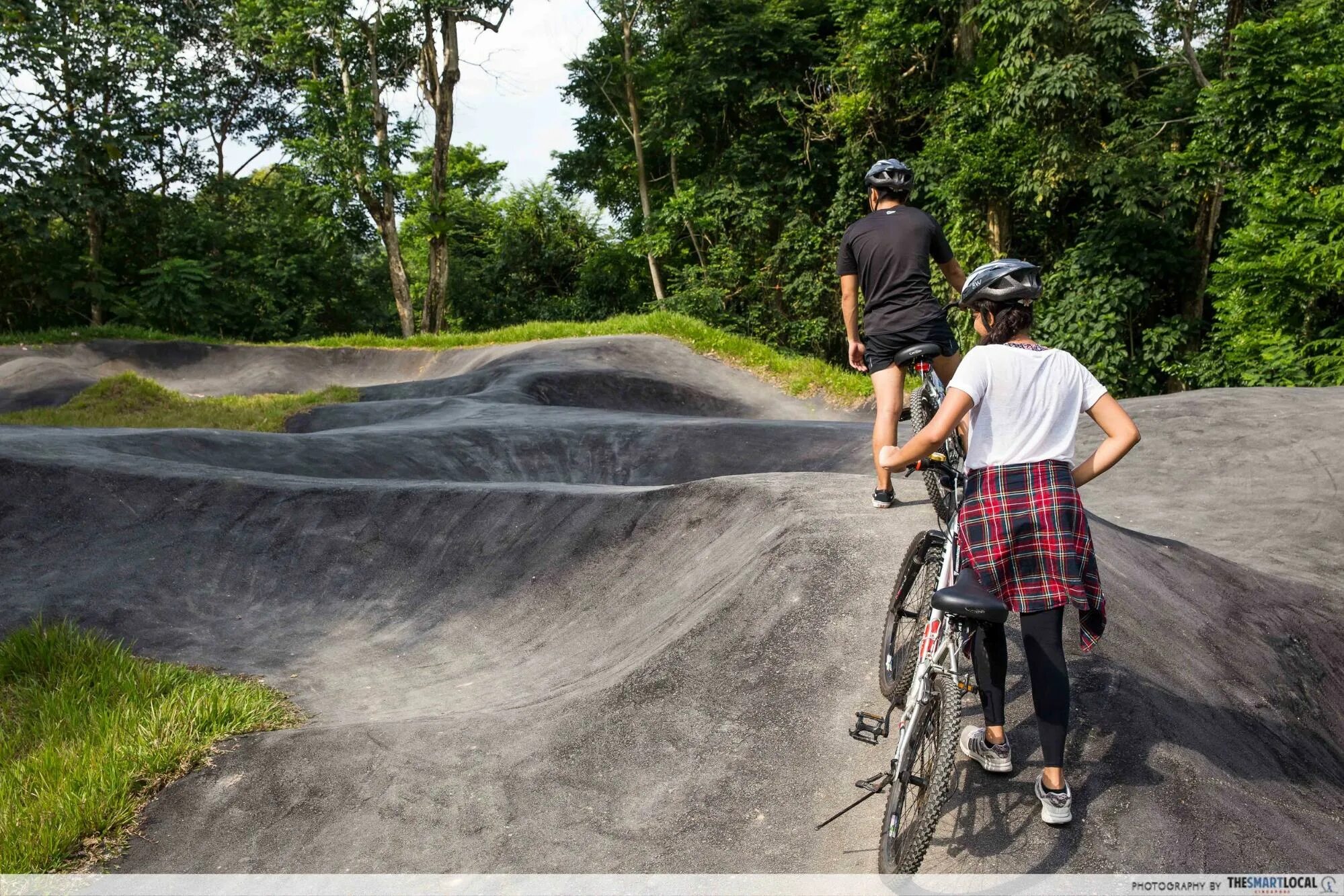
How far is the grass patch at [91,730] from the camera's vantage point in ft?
13.3

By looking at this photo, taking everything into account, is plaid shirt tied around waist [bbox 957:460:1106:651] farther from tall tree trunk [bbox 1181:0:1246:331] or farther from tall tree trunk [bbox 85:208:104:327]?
tall tree trunk [bbox 85:208:104:327]

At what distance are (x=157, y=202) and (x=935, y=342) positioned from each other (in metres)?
33.0

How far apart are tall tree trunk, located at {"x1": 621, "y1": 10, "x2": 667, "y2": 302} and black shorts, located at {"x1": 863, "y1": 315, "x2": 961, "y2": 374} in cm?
2640

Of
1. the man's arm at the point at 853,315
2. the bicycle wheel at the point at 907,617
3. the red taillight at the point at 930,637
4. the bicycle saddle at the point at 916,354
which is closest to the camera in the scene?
the red taillight at the point at 930,637

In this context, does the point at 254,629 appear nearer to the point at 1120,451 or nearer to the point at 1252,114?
the point at 1120,451

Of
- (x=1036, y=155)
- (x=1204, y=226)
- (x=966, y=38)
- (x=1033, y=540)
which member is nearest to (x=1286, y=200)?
(x=1204, y=226)

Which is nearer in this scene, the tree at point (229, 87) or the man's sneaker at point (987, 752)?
the man's sneaker at point (987, 752)

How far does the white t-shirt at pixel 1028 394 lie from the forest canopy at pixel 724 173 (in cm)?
1519

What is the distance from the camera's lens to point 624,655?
5.85 meters

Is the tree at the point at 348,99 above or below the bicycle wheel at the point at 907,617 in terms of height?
above

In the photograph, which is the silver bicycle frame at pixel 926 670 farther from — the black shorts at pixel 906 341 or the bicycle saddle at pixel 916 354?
the black shorts at pixel 906 341

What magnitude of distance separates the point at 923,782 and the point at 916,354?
6.93ft

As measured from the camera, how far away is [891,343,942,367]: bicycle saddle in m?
4.58

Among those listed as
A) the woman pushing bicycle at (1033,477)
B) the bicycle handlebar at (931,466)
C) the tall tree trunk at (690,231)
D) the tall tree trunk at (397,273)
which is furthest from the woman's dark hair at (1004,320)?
the tall tree trunk at (397,273)
